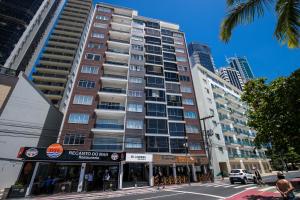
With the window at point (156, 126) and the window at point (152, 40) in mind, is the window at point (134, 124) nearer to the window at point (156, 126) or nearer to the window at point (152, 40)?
the window at point (156, 126)

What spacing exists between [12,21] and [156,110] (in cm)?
5051

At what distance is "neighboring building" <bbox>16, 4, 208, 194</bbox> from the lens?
961 inches

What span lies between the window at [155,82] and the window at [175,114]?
5.69 m

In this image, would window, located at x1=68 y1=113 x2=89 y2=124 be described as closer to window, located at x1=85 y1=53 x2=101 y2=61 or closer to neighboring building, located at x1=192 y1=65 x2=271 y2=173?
window, located at x1=85 y1=53 x2=101 y2=61

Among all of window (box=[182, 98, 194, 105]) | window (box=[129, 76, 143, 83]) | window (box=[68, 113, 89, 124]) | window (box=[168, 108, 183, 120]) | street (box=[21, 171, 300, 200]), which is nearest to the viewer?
street (box=[21, 171, 300, 200])

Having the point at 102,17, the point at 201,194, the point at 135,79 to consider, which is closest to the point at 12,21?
the point at 102,17

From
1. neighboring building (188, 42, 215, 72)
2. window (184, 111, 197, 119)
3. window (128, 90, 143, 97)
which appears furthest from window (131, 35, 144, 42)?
neighboring building (188, 42, 215, 72)

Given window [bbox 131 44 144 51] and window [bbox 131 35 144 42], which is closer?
window [bbox 131 44 144 51]

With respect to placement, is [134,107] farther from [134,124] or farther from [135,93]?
[134,124]

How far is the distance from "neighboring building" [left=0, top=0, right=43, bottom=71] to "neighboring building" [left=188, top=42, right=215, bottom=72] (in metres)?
113

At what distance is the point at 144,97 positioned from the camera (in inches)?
1275

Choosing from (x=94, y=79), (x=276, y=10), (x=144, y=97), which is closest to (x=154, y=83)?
(x=144, y=97)

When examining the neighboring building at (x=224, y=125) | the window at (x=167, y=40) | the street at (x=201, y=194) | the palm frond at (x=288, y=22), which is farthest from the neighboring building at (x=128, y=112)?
the palm frond at (x=288, y=22)

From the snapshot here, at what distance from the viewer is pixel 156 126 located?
99.3ft
